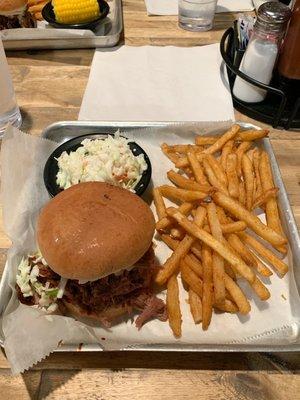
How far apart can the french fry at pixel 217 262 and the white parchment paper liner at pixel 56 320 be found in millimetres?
123

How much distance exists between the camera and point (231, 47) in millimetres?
2334

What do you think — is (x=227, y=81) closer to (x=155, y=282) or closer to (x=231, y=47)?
(x=231, y=47)

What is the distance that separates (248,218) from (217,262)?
0.69 ft

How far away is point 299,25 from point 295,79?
251 mm

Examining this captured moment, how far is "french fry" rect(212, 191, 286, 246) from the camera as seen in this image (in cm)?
136

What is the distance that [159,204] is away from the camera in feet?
5.12

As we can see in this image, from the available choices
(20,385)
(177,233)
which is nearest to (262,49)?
(177,233)

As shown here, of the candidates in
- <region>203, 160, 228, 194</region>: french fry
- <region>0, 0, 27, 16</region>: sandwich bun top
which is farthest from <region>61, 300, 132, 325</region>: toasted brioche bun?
<region>0, 0, 27, 16</region>: sandwich bun top

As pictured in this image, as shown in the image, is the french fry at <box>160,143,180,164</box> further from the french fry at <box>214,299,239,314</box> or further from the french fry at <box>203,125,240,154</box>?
the french fry at <box>214,299,239,314</box>

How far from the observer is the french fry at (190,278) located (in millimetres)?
1307

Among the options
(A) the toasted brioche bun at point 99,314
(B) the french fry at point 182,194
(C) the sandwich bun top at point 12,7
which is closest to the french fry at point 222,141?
(B) the french fry at point 182,194

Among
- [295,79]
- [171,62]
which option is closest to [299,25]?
[295,79]

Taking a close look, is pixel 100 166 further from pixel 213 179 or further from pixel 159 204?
pixel 213 179

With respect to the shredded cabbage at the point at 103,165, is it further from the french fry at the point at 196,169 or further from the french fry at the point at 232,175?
the french fry at the point at 232,175
